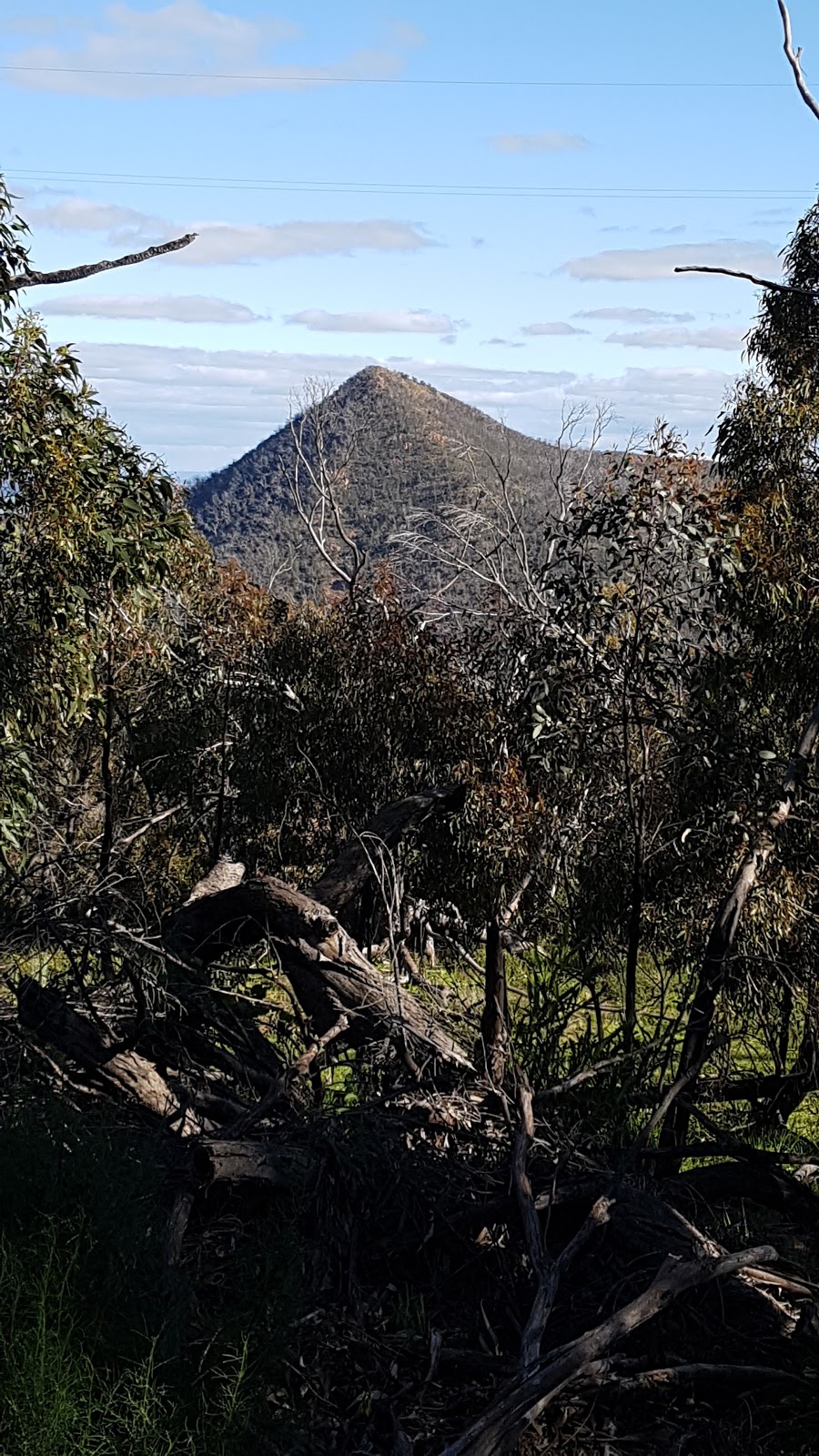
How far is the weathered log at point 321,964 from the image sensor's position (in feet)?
16.2

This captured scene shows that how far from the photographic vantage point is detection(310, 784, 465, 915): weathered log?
20.3 feet

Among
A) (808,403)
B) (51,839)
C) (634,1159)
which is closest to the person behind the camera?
(634,1159)

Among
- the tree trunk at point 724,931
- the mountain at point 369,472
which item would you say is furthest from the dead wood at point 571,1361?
the mountain at point 369,472

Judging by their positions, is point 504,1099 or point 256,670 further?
Result: point 256,670

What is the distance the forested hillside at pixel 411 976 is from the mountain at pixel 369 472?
21.8 meters

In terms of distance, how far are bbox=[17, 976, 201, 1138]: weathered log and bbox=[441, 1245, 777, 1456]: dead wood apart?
1.62 meters

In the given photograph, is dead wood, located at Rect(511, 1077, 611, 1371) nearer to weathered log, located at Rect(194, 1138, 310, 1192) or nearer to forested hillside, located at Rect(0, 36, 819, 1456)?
forested hillside, located at Rect(0, 36, 819, 1456)

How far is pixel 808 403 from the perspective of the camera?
412 inches

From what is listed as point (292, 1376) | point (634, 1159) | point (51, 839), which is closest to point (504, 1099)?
point (634, 1159)

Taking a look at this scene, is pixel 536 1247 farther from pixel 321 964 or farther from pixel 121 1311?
pixel 321 964

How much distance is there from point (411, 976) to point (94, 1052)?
1.73 metres

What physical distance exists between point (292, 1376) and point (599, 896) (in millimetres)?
4756

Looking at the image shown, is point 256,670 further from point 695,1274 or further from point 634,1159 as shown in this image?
point 695,1274

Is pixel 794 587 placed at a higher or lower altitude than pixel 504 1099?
higher
